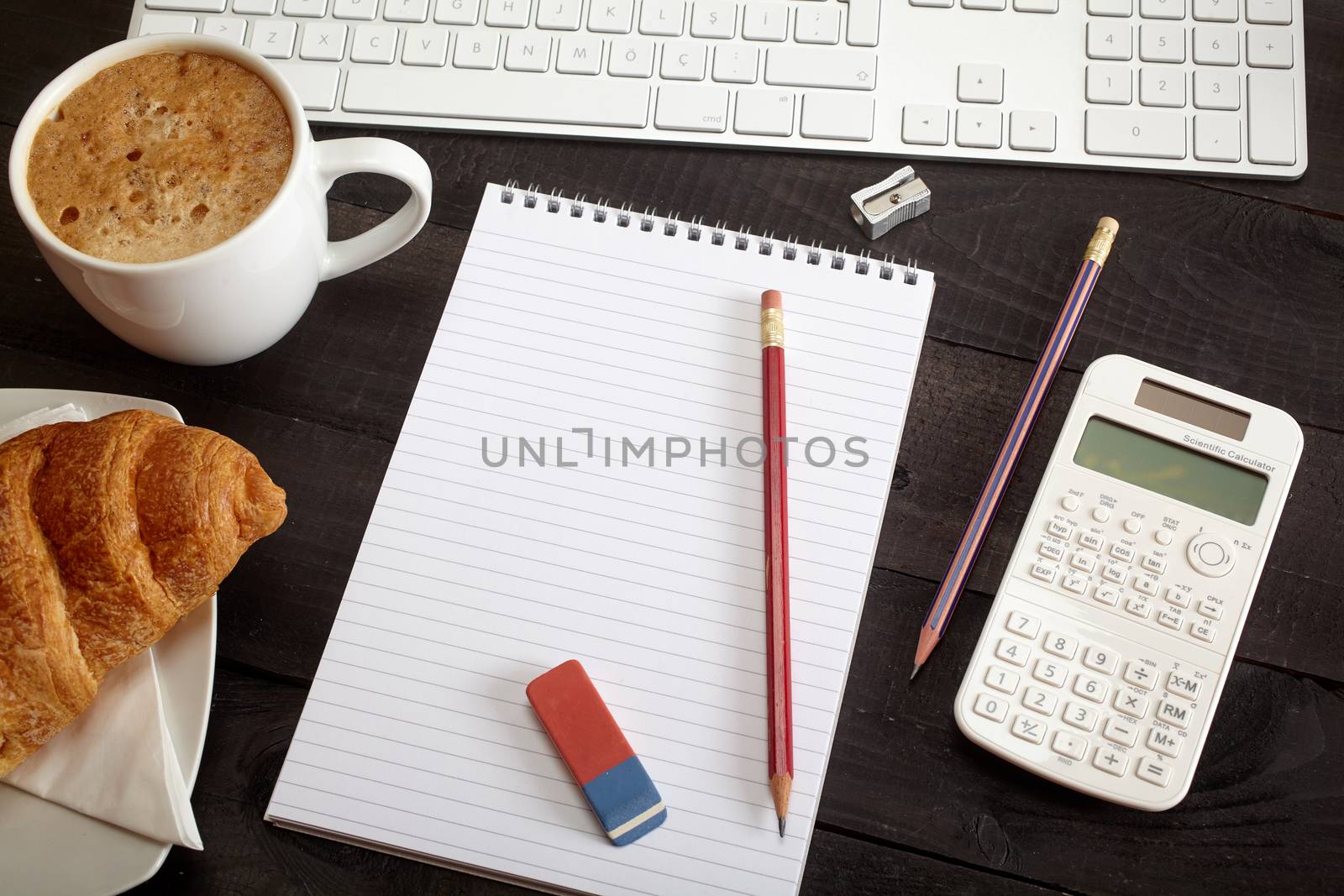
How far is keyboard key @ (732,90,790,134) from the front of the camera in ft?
2.27

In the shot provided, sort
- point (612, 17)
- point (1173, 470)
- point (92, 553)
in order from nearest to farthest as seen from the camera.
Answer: point (92, 553) → point (1173, 470) → point (612, 17)

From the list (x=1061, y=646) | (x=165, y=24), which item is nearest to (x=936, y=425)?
(x=1061, y=646)

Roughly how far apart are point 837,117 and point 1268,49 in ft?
0.97

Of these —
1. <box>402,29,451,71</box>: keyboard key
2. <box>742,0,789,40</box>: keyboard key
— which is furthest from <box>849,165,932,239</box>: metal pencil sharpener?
<box>402,29,451,71</box>: keyboard key

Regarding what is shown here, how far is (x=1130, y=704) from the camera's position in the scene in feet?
1.83

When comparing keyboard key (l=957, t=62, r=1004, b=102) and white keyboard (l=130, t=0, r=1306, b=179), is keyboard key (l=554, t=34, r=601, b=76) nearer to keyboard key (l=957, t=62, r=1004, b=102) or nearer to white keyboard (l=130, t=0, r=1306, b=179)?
white keyboard (l=130, t=0, r=1306, b=179)

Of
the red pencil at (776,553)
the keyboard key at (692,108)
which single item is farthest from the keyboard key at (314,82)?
the red pencil at (776,553)

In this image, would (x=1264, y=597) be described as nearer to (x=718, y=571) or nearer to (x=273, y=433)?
(x=718, y=571)

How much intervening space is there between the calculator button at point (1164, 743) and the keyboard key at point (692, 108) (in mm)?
457

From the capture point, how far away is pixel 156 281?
1.70ft

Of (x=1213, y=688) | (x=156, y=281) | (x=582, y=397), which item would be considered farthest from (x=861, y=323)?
(x=156, y=281)

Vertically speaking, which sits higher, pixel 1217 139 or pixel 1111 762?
pixel 1217 139

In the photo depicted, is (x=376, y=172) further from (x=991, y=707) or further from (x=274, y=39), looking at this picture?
(x=991, y=707)

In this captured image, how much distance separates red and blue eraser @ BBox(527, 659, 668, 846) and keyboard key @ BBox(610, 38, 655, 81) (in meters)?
0.40
